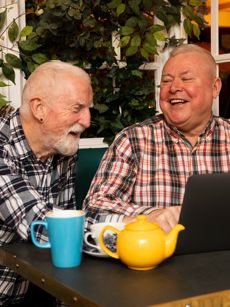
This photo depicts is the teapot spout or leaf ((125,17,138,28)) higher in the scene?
leaf ((125,17,138,28))

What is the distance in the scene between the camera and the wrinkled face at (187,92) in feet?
7.20

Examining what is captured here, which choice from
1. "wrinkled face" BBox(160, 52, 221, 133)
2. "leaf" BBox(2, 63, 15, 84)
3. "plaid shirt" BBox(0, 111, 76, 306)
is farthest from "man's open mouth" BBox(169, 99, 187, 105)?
"leaf" BBox(2, 63, 15, 84)

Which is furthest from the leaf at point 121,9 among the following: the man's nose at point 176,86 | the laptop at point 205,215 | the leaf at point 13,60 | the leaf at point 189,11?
the laptop at point 205,215

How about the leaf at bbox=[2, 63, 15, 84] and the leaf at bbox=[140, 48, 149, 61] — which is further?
the leaf at bbox=[140, 48, 149, 61]

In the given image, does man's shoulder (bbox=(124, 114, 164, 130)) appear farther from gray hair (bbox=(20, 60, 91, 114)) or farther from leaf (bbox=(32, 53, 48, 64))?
leaf (bbox=(32, 53, 48, 64))

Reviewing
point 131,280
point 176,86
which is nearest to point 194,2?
point 176,86

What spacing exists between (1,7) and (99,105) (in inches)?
27.3

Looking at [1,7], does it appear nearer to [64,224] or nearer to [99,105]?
[99,105]

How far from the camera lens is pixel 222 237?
4.61 ft

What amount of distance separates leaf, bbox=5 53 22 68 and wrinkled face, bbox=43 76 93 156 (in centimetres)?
87

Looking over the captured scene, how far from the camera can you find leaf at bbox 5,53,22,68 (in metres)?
2.58

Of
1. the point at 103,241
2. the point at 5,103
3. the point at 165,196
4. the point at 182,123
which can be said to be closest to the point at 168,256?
the point at 103,241

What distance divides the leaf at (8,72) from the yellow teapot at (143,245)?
1.52 meters

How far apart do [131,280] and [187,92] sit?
1190 millimetres
